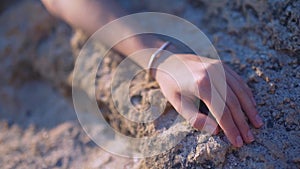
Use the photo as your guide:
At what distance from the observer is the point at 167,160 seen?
130 centimetres

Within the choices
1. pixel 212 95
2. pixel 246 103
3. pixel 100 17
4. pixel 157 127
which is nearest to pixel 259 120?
pixel 246 103

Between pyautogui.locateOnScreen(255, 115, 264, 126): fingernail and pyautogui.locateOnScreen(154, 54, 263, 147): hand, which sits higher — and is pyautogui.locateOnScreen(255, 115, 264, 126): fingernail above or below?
below

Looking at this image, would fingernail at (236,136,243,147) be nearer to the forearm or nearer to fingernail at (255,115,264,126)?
fingernail at (255,115,264,126)

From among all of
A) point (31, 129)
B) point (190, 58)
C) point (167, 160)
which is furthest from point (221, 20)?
point (31, 129)

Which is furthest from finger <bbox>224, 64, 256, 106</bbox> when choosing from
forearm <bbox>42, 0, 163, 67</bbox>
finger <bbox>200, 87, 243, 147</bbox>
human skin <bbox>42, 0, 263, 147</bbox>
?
forearm <bbox>42, 0, 163, 67</bbox>

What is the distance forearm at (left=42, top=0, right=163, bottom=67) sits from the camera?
1.51m

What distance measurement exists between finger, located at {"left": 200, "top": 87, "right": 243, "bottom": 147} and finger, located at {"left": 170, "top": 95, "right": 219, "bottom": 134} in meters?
0.03

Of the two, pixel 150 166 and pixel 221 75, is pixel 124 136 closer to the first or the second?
pixel 150 166

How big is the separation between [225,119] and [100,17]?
1.99 feet

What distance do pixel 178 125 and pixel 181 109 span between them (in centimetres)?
6

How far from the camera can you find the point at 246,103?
1.30 metres

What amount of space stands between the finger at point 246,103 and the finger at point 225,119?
7cm

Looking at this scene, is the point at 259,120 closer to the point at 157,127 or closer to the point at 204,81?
the point at 204,81

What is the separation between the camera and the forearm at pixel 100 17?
1506 millimetres
